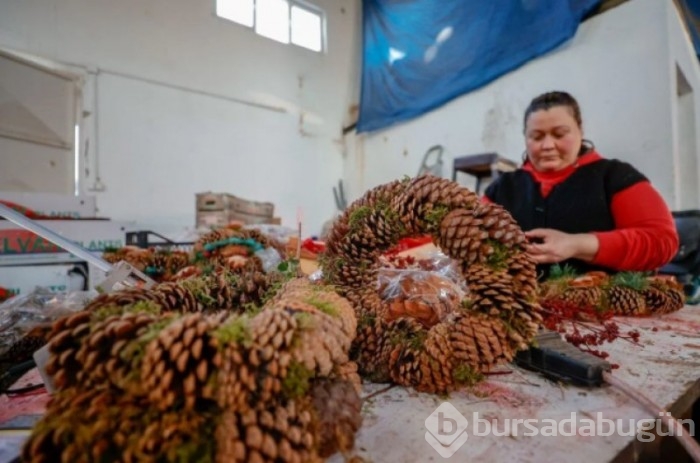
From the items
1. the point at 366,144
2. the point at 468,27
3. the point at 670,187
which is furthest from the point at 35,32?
the point at 670,187

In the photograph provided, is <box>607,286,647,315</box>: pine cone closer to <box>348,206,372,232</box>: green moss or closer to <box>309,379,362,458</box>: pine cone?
<box>348,206,372,232</box>: green moss

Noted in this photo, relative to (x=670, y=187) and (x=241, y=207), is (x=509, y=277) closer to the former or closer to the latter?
(x=670, y=187)

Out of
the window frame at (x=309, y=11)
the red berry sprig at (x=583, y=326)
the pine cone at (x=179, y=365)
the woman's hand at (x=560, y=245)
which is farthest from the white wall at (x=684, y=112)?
the window frame at (x=309, y=11)

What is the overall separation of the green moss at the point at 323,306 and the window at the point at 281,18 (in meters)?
3.92

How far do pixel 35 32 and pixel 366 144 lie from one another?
2.97 metres

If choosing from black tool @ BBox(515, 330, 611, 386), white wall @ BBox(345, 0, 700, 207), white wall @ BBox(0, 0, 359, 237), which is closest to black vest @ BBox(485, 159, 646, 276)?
black tool @ BBox(515, 330, 611, 386)

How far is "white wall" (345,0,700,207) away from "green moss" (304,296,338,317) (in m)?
2.14

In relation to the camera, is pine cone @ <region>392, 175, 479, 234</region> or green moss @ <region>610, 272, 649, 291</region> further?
green moss @ <region>610, 272, 649, 291</region>

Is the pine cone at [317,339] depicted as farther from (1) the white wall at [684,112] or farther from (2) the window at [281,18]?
(2) the window at [281,18]

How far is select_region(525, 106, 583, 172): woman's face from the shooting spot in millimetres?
1083

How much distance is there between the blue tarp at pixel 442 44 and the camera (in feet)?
7.00

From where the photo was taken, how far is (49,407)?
0.22 m

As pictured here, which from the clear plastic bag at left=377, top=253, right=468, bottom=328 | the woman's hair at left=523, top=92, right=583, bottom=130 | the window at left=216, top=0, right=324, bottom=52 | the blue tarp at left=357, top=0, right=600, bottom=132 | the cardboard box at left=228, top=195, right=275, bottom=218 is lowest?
the clear plastic bag at left=377, top=253, right=468, bottom=328

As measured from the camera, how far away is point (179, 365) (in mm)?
207
